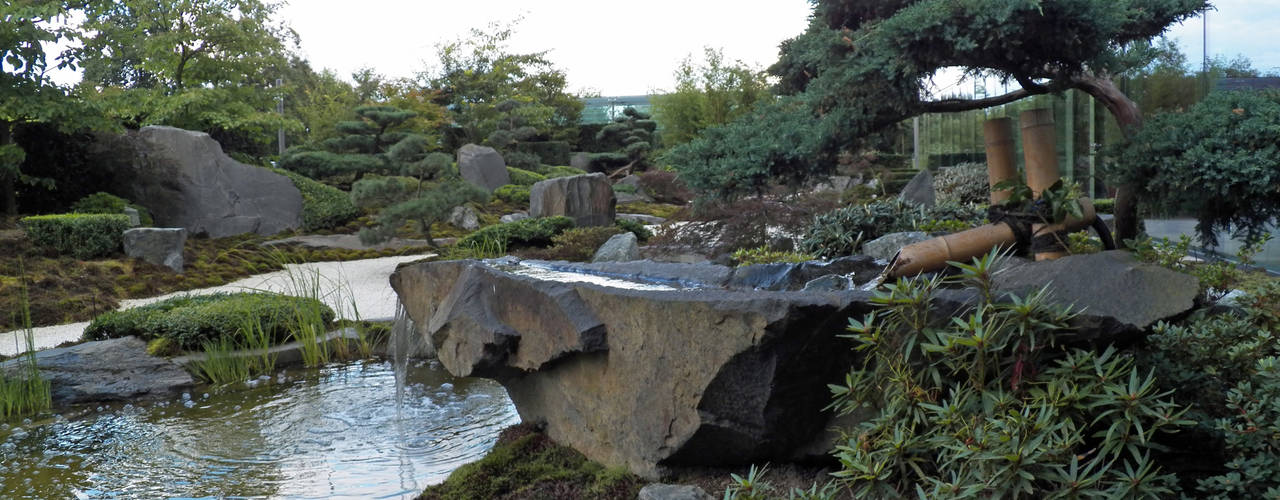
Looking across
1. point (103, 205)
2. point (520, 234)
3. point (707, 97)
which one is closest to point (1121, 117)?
point (520, 234)

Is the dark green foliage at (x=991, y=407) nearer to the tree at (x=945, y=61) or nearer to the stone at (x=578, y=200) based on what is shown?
the tree at (x=945, y=61)

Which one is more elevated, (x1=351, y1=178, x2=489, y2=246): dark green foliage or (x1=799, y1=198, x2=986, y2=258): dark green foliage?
(x1=351, y1=178, x2=489, y2=246): dark green foliage

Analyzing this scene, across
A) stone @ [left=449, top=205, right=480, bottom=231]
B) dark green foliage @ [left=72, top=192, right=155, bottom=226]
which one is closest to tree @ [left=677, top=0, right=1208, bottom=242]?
dark green foliage @ [left=72, top=192, right=155, bottom=226]

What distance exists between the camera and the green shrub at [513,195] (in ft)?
54.9

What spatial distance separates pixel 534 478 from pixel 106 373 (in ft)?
11.5

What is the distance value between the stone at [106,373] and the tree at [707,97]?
18404 mm

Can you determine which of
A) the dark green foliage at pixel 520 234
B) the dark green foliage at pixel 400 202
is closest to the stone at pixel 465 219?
the dark green foliage at pixel 400 202

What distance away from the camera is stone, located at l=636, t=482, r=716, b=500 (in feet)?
8.77

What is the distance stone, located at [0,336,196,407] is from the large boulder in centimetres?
675

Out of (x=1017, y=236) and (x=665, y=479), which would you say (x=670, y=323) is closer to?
(x=665, y=479)

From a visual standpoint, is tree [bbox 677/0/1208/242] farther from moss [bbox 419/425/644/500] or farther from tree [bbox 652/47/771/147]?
tree [bbox 652/47/771/147]

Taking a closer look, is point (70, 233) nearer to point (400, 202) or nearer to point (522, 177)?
point (400, 202)

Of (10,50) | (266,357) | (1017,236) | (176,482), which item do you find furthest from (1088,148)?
(10,50)

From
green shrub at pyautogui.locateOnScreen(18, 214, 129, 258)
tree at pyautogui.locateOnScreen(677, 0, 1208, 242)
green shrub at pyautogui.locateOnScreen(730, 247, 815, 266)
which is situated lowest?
green shrub at pyautogui.locateOnScreen(730, 247, 815, 266)
